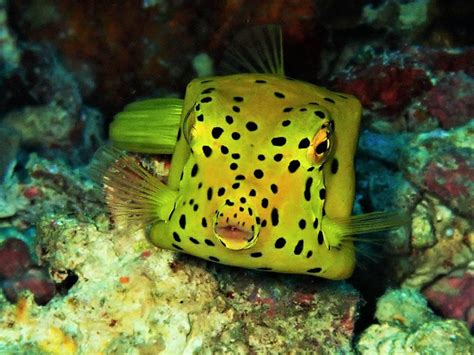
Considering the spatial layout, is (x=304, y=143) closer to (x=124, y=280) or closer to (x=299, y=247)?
(x=299, y=247)

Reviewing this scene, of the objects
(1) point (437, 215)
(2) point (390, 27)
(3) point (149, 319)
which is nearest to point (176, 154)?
(3) point (149, 319)

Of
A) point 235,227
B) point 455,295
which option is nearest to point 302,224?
point 235,227

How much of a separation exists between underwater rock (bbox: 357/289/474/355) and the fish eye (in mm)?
1431

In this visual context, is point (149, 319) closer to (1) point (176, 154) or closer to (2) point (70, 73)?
(1) point (176, 154)

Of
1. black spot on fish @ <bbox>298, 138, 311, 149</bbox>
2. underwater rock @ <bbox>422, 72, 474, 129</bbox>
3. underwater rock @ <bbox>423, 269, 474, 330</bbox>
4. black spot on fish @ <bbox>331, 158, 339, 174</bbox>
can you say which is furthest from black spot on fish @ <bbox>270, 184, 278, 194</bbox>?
underwater rock @ <bbox>422, 72, 474, 129</bbox>

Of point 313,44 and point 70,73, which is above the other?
point 313,44

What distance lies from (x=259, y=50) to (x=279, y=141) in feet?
4.97

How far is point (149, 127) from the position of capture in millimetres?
3555

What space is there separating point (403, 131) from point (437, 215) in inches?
39.4

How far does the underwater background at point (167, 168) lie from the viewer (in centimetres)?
312

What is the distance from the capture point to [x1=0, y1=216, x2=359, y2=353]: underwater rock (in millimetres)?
3035

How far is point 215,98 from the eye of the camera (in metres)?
2.79

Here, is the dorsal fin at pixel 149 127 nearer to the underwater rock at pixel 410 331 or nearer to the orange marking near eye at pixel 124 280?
the orange marking near eye at pixel 124 280

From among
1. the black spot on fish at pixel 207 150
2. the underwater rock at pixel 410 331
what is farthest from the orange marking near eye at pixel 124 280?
the underwater rock at pixel 410 331
